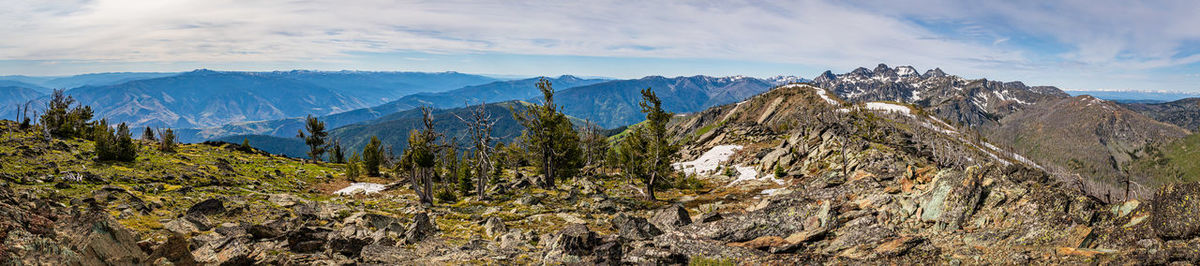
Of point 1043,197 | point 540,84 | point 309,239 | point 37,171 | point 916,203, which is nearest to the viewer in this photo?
point 1043,197

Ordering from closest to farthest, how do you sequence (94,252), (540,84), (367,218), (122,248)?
(94,252)
(122,248)
(367,218)
(540,84)

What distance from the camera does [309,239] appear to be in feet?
63.2

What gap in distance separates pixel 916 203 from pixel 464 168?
126 ft

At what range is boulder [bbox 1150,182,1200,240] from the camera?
12820 mm

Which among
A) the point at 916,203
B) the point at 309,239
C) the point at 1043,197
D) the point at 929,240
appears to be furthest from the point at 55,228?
the point at 1043,197

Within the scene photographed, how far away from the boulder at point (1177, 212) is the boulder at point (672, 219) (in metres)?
17.6

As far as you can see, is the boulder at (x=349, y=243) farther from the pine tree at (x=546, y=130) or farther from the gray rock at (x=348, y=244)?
the pine tree at (x=546, y=130)

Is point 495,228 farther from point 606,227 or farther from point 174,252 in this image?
point 174,252

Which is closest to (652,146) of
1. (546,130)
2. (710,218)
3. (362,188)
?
(546,130)

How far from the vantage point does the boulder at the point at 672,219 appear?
87.9 feet

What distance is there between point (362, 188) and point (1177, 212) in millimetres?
58093

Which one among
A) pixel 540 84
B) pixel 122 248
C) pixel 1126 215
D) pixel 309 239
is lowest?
pixel 309 239

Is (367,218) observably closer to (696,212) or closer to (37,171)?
(696,212)

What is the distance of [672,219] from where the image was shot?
27328 mm
